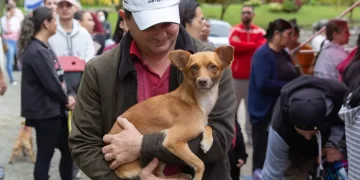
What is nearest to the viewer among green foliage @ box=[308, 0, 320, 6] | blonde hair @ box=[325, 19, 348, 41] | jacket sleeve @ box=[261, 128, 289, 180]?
jacket sleeve @ box=[261, 128, 289, 180]

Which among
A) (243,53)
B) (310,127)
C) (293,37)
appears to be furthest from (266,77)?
(310,127)

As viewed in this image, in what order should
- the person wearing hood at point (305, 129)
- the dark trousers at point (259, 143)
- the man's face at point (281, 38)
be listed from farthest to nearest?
the man's face at point (281, 38) < the dark trousers at point (259, 143) < the person wearing hood at point (305, 129)

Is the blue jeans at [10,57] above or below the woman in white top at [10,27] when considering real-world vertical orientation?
below

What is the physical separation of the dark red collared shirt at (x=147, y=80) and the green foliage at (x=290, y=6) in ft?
111

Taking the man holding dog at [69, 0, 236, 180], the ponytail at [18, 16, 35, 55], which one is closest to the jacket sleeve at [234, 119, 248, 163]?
the ponytail at [18, 16, 35, 55]

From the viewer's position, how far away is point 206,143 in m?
2.45

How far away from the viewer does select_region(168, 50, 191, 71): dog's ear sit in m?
2.48

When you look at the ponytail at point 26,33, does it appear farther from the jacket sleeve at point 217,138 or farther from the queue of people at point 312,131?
the jacket sleeve at point 217,138

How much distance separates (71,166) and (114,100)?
156 inches

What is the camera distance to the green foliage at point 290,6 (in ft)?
117

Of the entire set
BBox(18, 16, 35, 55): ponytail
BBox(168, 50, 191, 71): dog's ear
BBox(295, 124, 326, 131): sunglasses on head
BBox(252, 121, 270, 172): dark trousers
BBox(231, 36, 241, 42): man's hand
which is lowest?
BBox(252, 121, 270, 172): dark trousers

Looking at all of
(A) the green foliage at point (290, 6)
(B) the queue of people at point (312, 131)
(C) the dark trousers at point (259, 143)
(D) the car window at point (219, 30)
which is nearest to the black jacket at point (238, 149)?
(B) the queue of people at point (312, 131)

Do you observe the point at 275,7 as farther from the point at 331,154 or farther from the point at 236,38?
the point at 331,154

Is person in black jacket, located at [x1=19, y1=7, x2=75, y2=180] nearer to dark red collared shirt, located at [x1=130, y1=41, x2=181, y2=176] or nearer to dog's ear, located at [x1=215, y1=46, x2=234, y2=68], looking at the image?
dark red collared shirt, located at [x1=130, y1=41, x2=181, y2=176]
